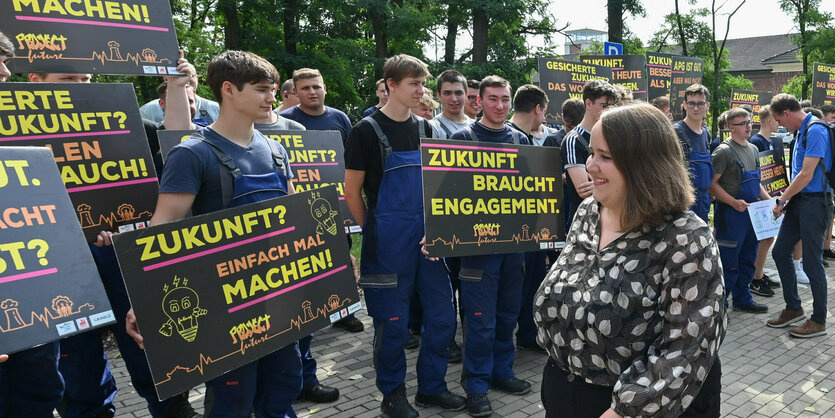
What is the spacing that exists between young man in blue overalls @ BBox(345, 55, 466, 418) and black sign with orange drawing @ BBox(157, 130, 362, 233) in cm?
57

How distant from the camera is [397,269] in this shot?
13.1 ft

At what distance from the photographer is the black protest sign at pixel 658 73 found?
402 inches

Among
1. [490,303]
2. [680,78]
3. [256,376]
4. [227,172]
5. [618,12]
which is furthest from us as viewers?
[618,12]

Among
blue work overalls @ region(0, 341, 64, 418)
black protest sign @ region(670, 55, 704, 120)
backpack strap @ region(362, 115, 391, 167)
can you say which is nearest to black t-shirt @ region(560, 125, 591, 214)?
backpack strap @ region(362, 115, 391, 167)

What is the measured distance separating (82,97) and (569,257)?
8.67ft

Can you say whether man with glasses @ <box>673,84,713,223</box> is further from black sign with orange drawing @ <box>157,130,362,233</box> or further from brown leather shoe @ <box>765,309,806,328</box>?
black sign with orange drawing @ <box>157,130,362,233</box>

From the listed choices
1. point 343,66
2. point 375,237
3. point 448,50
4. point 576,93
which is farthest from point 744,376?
point 448,50

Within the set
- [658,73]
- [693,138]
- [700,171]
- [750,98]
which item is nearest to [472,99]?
[693,138]

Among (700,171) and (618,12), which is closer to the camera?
(700,171)

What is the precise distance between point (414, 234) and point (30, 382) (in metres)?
2.29

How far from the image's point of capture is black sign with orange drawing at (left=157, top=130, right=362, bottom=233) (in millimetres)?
4633

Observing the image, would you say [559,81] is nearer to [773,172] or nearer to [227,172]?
[773,172]

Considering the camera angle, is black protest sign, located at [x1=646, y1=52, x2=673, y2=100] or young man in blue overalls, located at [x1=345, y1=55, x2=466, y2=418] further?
black protest sign, located at [x1=646, y1=52, x2=673, y2=100]

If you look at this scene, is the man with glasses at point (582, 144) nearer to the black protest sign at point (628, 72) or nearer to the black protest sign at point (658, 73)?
the black protest sign at point (628, 72)
